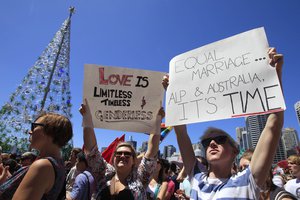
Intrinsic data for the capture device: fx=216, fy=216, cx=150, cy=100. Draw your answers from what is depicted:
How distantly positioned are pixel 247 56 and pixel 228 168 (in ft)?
3.87

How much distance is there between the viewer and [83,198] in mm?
3314

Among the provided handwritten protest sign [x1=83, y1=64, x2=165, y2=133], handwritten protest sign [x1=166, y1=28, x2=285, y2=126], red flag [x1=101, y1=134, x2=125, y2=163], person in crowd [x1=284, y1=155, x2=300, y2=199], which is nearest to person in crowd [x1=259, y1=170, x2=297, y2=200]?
handwritten protest sign [x1=166, y1=28, x2=285, y2=126]

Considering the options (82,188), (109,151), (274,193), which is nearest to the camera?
(274,193)

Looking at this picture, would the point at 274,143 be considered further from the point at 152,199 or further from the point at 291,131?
the point at 291,131

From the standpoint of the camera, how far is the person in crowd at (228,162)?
168 cm

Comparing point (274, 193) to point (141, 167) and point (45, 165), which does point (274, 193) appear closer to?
point (141, 167)

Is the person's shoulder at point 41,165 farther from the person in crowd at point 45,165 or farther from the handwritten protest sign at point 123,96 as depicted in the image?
the handwritten protest sign at point 123,96

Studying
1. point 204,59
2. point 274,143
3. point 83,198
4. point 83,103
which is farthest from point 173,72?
point 83,198

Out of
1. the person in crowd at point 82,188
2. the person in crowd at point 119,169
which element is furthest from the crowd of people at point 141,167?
the person in crowd at point 82,188

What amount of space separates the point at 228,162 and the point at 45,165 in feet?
5.17

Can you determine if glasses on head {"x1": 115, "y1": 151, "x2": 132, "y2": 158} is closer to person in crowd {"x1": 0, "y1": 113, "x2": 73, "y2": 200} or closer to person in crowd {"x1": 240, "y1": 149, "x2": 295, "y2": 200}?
person in crowd {"x1": 0, "y1": 113, "x2": 73, "y2": 200}

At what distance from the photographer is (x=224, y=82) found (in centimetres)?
239

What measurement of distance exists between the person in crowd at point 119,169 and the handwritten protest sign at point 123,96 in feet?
0.60

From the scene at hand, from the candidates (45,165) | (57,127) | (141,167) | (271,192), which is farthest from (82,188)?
(271,192)
